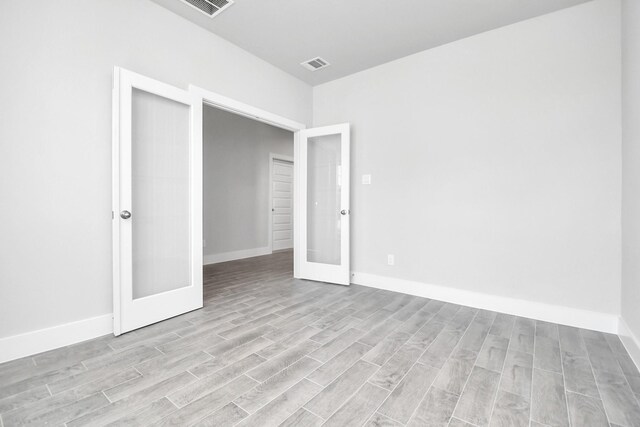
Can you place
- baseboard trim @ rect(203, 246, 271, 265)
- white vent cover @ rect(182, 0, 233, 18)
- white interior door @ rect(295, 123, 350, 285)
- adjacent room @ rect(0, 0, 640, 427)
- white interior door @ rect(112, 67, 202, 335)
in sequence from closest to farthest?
adjacent room @ rect(0, 0, 640, 427) < white interior door @ rect(112, 67, 202, 335) < white vent cover @ rect(182, 0, 233, 18) < white interior door @ rect(295, 123, 350, 285) < baseboard trim @ rect(203, 246, 271, 265)

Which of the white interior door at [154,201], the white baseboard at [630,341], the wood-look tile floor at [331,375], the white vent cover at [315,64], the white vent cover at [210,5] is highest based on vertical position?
the white vent cover at [315,64]

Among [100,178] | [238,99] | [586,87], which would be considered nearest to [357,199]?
[238,99]

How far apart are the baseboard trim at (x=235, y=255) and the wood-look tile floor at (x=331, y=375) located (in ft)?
8.41

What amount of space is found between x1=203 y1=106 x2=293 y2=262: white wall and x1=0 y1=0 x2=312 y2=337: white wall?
273cm

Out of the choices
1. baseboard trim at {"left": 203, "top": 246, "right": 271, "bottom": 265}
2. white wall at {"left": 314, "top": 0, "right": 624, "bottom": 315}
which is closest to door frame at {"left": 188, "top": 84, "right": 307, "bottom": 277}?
white wall at {"left": 314, "top": 0, "right": 624, "bottom": 315}

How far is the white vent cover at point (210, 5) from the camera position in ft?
8.38

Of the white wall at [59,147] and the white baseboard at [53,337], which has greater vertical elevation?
the white wall at [59,147]

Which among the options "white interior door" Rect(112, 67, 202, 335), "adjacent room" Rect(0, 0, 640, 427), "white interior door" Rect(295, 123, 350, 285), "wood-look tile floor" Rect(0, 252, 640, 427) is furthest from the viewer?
"white interior door" Rect(295, 123, 350, 285)

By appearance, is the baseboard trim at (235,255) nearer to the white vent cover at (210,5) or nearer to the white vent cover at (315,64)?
the white vent cover at (315,64)

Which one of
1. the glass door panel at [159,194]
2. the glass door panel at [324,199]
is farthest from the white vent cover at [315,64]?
the glass door panel at [159,194]

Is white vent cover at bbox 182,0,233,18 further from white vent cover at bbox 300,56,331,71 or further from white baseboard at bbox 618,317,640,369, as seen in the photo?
white baseboard at bbox 618,317,640,369

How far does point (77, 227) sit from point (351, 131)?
318cm

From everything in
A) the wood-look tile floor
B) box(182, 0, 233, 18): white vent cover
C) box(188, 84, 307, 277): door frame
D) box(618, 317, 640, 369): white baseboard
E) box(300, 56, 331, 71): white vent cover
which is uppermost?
box(300, 56, 331, 71): white vent cover

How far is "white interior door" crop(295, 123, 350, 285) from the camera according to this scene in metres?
3.81
